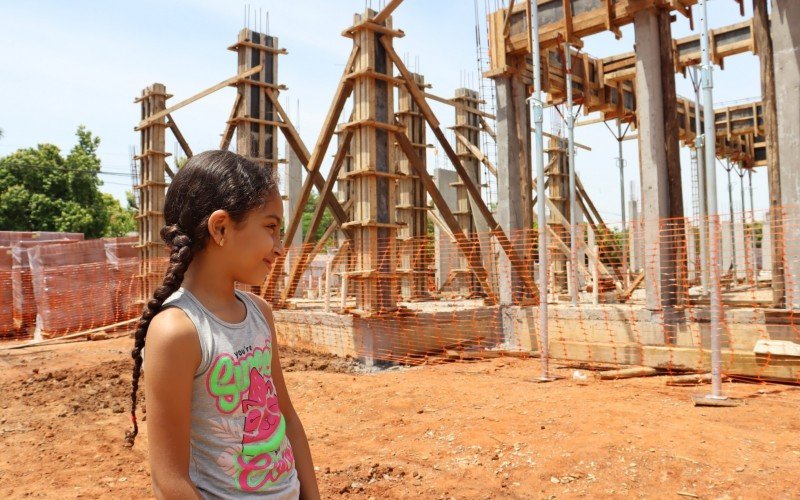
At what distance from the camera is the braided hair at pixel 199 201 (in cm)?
158

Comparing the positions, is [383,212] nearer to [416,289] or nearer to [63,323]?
[416,289]

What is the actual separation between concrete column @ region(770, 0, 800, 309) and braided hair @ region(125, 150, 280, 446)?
8824 millimetres

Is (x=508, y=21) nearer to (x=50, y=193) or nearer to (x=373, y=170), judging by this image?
(x=373, y=170)

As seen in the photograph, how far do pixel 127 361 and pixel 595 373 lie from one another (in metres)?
8.15

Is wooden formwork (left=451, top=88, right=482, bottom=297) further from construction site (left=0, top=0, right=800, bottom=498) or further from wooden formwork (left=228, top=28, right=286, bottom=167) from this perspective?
wooden formwork (left=228, top=28, right=286, bottom=167)

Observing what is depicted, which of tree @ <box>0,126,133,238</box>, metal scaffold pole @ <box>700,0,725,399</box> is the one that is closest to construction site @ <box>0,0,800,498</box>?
metal scaffold pole @ <box>700,0,725,399</box>

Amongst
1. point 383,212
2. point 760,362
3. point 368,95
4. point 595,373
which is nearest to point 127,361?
point 383,212

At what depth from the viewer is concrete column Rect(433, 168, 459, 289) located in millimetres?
17703

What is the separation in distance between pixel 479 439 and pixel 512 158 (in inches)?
283

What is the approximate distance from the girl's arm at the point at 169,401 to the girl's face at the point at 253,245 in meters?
0.26

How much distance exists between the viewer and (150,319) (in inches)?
59.2

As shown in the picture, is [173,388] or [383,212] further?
[383,212]

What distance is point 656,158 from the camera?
30.7 ft

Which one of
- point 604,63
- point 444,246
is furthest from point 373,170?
point 444,246
